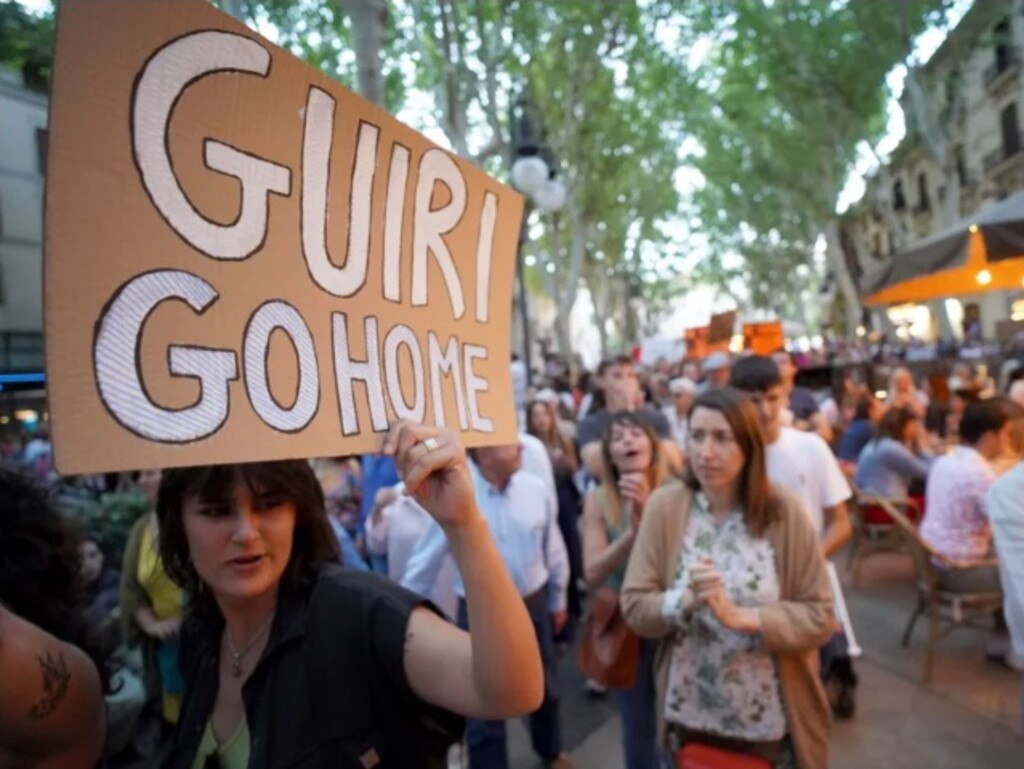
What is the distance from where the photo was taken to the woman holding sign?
1.41 metres

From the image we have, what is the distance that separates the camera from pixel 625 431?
Result: 3643 mm

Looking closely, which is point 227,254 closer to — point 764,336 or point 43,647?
point 43,647

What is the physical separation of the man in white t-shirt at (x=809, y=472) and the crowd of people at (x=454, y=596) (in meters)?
0.01

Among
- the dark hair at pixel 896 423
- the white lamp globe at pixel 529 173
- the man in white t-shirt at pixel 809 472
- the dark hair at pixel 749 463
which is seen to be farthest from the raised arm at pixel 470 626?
the white lamp globe at pixel 529 173

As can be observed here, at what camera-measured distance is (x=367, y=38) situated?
5.09m

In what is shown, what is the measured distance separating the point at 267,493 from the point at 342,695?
0.42m

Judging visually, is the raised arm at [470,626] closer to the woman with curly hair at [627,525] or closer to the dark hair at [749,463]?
the dark hair at [749,463]

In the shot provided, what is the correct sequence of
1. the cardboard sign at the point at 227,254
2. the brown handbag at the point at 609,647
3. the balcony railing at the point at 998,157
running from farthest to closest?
the balcony railing at the point at 998,157 → the brown handbag at the point at 609,647 → the cardboard sign at the point at 227,254

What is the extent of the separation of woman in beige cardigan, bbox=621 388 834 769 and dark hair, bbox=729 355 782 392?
4.03ft

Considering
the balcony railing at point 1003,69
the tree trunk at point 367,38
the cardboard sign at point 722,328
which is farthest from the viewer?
the balcony railing at point 1003,69

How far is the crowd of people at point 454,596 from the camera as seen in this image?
4.90 ft

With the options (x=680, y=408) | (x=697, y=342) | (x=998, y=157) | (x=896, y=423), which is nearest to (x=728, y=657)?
(x=896, y=423)

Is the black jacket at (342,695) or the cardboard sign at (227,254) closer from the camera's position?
the cardboard sign at (227,254)

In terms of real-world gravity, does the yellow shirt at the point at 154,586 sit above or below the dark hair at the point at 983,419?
below
